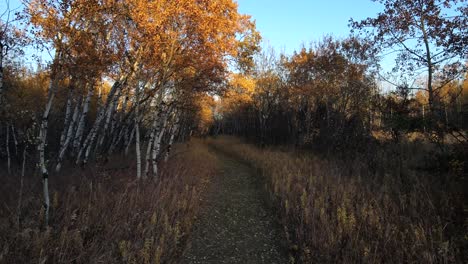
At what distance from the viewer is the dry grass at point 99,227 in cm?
405

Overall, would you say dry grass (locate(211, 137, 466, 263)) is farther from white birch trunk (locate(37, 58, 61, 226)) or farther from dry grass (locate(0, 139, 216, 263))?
white birch trunk (locate(37, 58, 61, 226))

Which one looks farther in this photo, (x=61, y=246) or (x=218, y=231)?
(x=218, y=231)

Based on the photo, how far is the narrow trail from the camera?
17.0 feet

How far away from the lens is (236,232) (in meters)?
6.36

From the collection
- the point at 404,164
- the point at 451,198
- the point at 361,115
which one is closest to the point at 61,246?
the point at 451,198

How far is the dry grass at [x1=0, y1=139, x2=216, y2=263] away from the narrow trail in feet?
1.30

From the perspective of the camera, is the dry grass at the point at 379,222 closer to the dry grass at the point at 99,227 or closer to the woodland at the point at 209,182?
the woodland at the point at 209,182

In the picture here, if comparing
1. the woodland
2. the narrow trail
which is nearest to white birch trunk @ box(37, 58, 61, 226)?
the woodland

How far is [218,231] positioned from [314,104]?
19.1 meters

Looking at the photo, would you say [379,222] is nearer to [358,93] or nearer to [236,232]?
[236,232]

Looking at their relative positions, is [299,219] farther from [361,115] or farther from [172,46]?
[361,115]

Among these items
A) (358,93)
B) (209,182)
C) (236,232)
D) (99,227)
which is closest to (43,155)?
(99,227)

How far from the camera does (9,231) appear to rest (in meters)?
4.37

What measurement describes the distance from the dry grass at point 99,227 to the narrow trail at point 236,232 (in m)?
0.40
